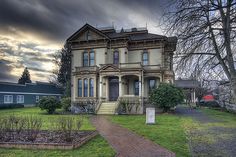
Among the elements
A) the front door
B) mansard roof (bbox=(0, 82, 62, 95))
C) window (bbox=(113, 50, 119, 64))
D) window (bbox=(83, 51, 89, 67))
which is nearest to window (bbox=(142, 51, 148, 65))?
window (bbox=(113, 50, 119, 64))

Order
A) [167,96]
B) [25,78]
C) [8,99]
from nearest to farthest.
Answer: [167,96] → [8,99] → [25,78]

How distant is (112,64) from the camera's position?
1278 inches

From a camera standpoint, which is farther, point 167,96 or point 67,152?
point 167,96

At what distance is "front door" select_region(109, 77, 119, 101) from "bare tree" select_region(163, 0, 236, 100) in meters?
25.7

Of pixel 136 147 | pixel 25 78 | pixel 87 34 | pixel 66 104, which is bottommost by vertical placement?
pixel 136 147

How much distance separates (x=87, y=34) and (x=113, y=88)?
8488 millimetres

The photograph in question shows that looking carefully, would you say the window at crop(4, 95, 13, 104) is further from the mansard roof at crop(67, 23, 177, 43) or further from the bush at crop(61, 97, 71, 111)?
the mansard roof at crop(67, 23, 177, 43)

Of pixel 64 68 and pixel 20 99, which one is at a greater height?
pixel 64 68

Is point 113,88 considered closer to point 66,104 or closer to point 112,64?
point 112,64

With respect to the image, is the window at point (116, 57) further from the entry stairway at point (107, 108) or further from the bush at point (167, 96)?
the bush at point (167, 96)

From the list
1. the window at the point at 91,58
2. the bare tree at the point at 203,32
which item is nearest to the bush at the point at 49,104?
the window at the point at 91,58

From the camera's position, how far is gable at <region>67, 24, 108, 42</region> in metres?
35.0

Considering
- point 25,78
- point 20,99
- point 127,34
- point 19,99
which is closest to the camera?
point 127,34

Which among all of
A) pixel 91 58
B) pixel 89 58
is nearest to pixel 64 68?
pixel 89 58
